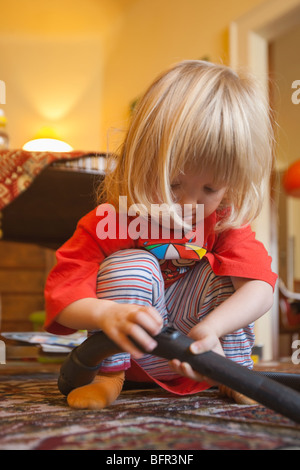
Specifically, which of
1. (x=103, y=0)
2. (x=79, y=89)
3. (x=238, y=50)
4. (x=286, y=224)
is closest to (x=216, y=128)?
(x=238, y=50)

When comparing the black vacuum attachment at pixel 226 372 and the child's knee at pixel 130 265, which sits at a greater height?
the child's knee at pixel 130 265

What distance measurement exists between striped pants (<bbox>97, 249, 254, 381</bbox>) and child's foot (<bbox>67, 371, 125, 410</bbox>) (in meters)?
0.02

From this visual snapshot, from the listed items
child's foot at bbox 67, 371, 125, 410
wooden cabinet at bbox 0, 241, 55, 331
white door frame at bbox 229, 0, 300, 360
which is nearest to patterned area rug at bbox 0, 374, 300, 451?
child's foot at bbox 67, 371, 125, 410

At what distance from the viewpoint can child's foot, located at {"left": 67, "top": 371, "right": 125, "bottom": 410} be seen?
66cm

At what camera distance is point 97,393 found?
68 centimetres

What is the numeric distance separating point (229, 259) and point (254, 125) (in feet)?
0.68

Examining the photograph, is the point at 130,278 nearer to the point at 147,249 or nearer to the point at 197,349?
the point at 147,249

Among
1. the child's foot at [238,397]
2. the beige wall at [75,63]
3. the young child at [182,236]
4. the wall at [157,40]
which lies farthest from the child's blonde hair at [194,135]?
the beige wall at [75,63]

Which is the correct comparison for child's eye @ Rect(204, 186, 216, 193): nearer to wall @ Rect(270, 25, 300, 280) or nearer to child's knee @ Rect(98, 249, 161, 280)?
child's knee @ Rect(98, 249, 161, 280)

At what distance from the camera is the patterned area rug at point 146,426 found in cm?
48

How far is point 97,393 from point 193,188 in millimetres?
315

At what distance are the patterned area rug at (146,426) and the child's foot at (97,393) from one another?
0.5 inches

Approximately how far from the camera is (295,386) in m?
0.77

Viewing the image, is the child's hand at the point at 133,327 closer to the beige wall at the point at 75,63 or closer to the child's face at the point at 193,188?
the child's face at the point at 193,188
